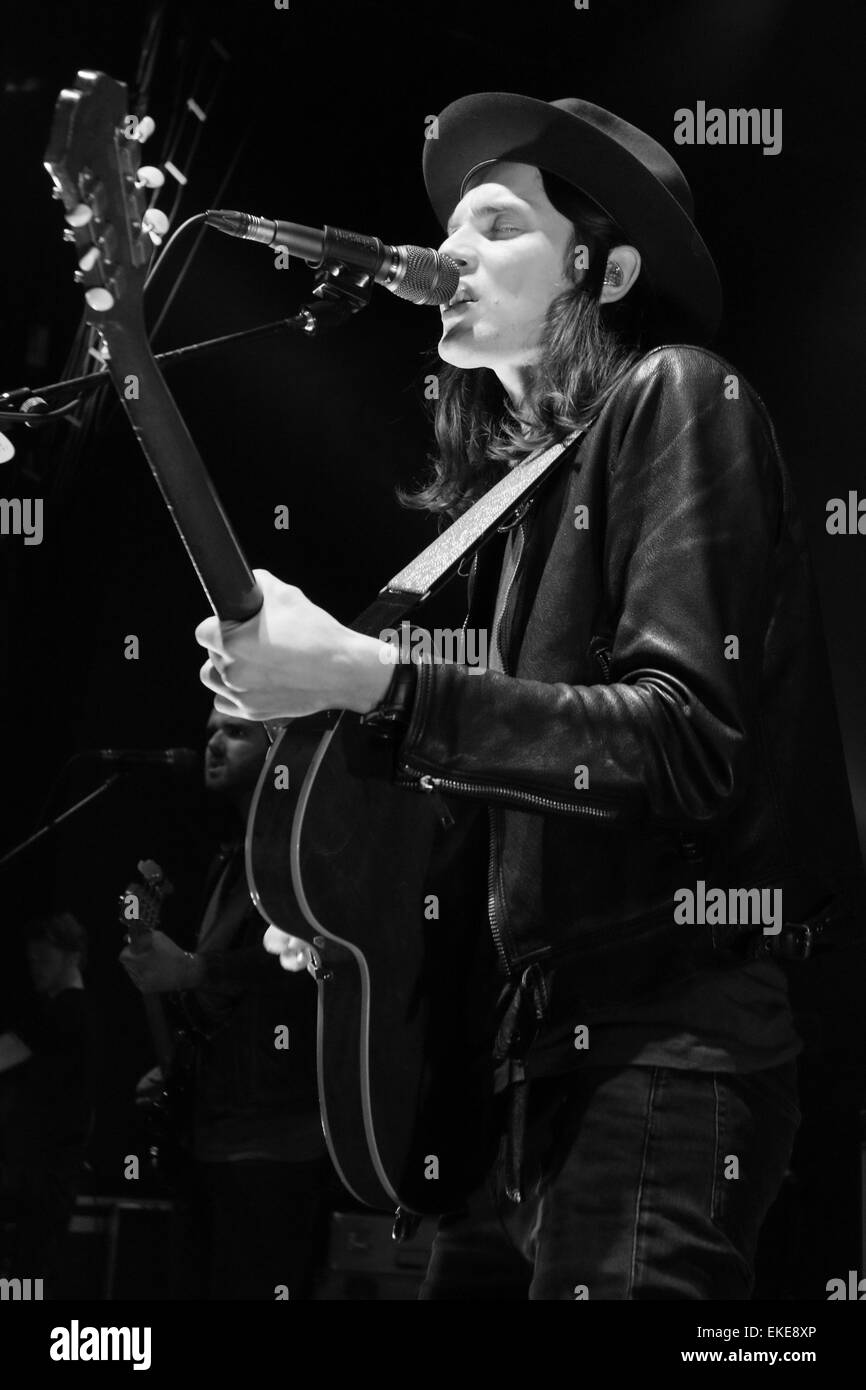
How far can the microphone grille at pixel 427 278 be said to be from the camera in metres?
2.21

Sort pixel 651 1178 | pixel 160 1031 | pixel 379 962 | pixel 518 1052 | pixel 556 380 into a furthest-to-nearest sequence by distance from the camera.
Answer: pixel 160 1031 < pixel 556 380 < pixel 379 962 < pixel 518 1052 < pixel 651 1178

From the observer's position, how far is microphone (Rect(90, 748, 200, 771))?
412cm

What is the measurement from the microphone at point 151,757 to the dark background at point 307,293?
0.17 metres

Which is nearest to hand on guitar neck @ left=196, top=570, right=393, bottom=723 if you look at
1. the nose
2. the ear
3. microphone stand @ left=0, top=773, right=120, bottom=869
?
the nose

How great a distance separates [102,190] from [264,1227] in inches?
117

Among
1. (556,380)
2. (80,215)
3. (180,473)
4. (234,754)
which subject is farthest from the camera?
(234,754)

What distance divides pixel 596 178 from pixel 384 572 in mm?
1908

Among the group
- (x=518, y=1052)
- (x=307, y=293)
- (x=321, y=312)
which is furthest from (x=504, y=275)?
(x=307, y=293)

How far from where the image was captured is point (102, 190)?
1.47 meters

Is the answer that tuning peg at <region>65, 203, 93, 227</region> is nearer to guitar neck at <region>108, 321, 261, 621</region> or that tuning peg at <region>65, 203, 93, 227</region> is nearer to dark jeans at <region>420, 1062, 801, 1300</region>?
guitar neck at <region>108, 321, 261, 621</region>

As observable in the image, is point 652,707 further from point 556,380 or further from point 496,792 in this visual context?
point 556,380

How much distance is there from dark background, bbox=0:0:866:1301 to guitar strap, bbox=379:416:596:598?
156 centimetres

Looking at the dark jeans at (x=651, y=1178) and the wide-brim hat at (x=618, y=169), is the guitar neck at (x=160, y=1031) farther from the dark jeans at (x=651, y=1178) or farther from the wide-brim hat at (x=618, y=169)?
the wide-brim hat at (x=618, y=169)

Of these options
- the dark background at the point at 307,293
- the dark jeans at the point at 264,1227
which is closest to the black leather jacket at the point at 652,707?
the dark background at the point at 307,293
